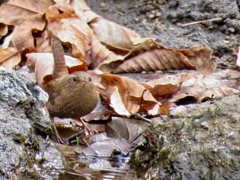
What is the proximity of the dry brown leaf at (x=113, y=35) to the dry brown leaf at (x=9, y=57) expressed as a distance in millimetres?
833

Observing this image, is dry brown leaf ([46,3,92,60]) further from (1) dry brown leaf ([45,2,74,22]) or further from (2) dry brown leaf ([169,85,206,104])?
(2) dry brown leaf ([169,85,206,104])

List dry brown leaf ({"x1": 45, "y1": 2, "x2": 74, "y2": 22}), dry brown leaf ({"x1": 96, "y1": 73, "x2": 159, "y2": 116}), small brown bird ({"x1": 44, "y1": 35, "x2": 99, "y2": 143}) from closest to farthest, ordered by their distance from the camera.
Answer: small brown bird ({"x1": 44, "y1": 35, "x2": 99, "y2": 143}) < dry brown leaf ({"x1": 96, "y1": 73, "x2": 159, "y2": 116}) < dry brown leaf ({"x1": 45, "y1": 2, "x2": 74, "y2": 22})

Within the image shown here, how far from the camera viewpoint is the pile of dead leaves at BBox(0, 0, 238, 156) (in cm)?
529

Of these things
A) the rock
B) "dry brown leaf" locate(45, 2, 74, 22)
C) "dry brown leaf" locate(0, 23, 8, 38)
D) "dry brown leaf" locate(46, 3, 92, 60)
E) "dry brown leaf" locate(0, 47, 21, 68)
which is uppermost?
the rock

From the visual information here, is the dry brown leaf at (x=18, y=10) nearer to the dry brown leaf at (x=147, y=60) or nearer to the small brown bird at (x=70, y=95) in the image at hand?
the dry brown leaf at (x=147, y=60)

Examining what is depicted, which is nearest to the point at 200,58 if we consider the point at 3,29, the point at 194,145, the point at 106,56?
the point at 106,56

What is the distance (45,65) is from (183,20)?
2.04 metres

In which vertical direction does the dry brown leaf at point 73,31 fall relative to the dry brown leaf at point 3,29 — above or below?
above

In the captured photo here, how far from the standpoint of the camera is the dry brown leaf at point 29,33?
6.23 metres

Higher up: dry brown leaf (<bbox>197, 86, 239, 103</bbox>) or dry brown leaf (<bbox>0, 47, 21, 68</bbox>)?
Answer: dry brown leaf (<bbox>197, 86, 239, 103</bbox>)

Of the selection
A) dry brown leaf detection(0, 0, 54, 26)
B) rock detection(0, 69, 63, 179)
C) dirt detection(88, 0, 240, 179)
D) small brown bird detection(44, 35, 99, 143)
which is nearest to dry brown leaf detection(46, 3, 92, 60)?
dry brown leaf detection(0, 0, 54, 26)

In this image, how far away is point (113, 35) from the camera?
634cm

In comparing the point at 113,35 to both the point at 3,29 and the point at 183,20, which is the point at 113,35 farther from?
the point at 3,29

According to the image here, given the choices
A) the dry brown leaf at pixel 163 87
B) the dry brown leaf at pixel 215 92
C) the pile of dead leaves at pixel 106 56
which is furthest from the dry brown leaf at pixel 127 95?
the dry brown leaf at pixel 215 92
